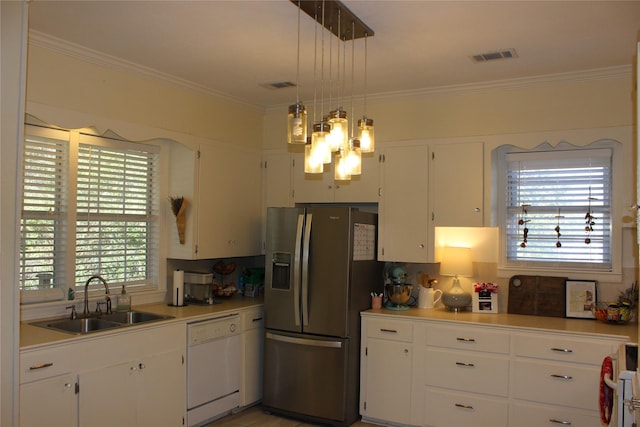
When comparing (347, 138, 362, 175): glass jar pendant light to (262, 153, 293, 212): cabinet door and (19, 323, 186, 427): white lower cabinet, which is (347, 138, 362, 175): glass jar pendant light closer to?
(19, 323, 186, 427): white lower cabinet

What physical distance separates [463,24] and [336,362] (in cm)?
249

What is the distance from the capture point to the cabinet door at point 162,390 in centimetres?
347

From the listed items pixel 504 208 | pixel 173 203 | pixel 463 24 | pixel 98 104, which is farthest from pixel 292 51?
pixel 504 208

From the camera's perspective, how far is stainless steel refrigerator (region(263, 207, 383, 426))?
4.07 meters

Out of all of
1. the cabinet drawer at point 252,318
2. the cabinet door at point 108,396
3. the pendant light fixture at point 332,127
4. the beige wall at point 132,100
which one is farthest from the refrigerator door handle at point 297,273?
the pendant light fixture at point 332,127

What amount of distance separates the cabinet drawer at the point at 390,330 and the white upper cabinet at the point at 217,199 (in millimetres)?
1335

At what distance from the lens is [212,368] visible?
4.02 m

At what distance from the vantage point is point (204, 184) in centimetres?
440

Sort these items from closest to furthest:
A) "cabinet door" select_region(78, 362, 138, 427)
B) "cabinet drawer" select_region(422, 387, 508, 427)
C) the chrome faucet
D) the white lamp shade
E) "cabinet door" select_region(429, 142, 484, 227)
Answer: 1. "cabinet door" select_region(78, 362, 138, 427)
2. the chrome faucet
3. "cabinet drawer" select_region(422, 387, 508, 427)
4. "cabinet door" select_region(429, 142, 484, 227)
5. the white lamp shade

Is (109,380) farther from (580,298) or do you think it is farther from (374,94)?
(580,298)

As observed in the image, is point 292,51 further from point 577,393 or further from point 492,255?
point 577,393

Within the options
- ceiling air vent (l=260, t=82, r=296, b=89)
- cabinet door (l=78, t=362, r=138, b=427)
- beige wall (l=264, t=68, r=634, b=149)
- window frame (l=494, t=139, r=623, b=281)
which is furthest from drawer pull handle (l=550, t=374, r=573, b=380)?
ceiling air vent (l=260, t=82, r=296, b=89)

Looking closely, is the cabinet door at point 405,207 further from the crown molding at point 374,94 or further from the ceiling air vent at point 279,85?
the ceiling air vent at point 279,85

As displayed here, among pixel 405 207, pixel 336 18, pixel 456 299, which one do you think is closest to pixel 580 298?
pixel 456 299
